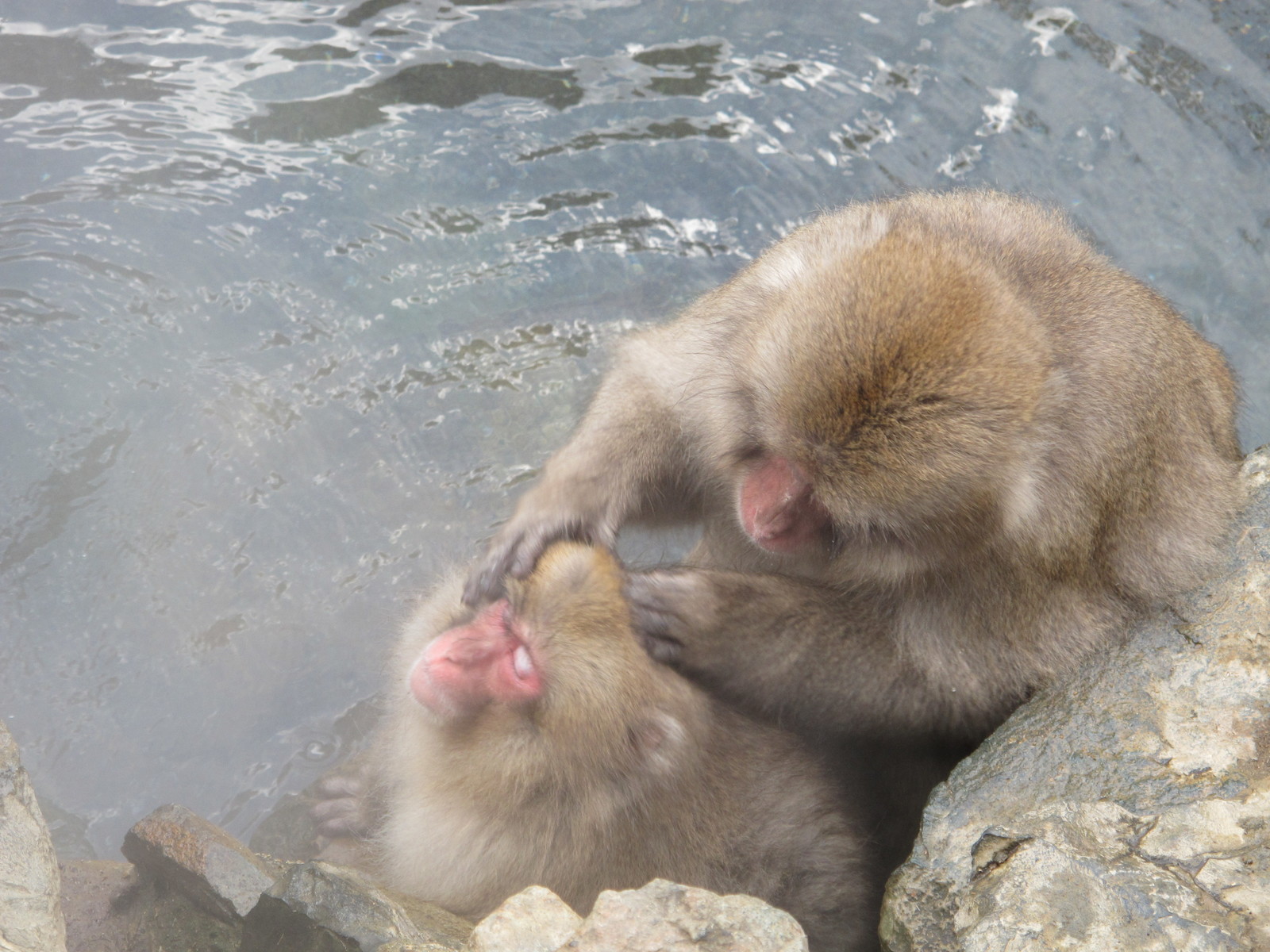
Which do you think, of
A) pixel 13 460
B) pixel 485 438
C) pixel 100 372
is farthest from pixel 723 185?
pixel 13 460

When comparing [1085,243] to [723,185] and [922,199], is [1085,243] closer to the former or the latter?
[922,199]

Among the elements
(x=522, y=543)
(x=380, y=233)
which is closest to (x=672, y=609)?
(x=522, y=543)

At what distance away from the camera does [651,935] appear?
172 cm

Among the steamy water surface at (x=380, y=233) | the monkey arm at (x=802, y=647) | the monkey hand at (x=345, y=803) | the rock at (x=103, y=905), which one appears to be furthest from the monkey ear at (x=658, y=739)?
the steamy water surface at (x=380, y=233)

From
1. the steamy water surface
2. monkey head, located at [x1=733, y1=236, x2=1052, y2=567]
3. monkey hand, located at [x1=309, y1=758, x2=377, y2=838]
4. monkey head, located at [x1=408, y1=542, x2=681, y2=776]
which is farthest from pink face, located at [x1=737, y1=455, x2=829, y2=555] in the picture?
the steamy water surface

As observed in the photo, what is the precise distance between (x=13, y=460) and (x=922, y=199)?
3.74 meters

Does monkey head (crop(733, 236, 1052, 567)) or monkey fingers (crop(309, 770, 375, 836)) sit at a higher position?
monkey head (crop(733, 236, 1052, 567))

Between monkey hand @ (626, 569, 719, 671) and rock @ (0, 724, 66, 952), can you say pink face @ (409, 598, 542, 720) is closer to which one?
monkey hand @ (626, 569, 719, 671)

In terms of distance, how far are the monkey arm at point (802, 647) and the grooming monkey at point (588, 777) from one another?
0.09m

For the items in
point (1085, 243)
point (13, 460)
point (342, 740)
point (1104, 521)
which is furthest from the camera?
point (13, 460)

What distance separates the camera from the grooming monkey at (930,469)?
206 cm

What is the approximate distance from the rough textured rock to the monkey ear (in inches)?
24.0

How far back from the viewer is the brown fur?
246 centimetres

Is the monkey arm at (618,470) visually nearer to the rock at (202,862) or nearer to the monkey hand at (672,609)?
the monkey hand at (672,609)
